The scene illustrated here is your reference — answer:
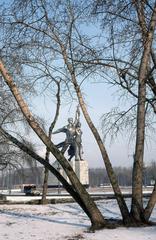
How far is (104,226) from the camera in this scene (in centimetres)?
1162

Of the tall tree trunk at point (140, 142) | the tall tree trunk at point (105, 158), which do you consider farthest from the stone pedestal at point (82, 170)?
the tall tree trunk at point (140, 142)

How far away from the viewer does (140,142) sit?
40.7ft

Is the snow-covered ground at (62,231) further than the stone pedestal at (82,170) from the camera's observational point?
No

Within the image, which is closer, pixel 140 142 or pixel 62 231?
pixel 62 231

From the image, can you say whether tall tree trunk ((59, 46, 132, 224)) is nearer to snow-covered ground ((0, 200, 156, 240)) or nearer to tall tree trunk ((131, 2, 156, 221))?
tall tree trunk ((131, 2, 156, 221))

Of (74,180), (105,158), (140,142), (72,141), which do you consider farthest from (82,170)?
(74,180)

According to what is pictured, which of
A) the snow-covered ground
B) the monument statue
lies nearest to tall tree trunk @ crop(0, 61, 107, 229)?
the snow-covered ground

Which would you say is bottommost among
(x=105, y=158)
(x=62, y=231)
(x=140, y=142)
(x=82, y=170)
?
(x=62, y=231)

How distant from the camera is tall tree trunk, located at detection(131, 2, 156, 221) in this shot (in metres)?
12.0

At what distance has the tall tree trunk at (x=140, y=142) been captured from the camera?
473 inches

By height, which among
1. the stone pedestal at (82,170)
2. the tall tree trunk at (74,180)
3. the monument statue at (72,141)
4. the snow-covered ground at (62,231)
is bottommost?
the snow-covered ground at (62,231)

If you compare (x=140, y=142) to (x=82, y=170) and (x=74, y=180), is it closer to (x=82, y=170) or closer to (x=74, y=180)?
(x=74, y=180)

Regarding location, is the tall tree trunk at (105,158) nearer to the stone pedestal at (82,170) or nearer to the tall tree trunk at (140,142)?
the tall tree trunk at (140,142)

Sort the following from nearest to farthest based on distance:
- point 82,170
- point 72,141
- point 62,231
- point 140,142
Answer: point 62,231
point 140,142
point 82,170
point 72,141
